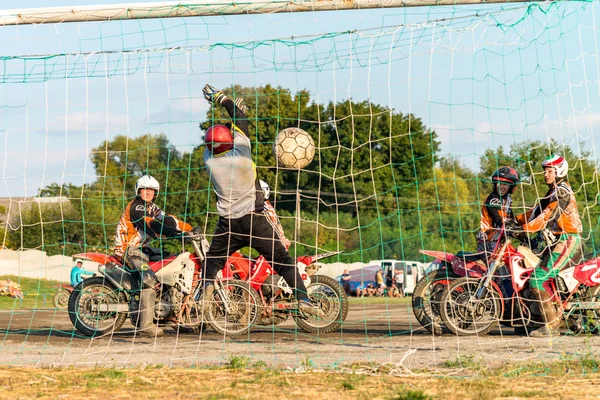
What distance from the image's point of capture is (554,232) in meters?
10.6

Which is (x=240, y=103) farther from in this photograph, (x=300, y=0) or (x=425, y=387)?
(x=425, y=387)

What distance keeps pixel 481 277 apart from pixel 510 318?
0.63m

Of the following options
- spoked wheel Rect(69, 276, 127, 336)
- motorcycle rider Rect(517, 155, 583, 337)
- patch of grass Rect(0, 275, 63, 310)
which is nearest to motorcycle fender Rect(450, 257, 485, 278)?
motorcycle rider Rect(517, 155, 583, 337)

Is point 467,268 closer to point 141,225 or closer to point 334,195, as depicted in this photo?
point 141,225

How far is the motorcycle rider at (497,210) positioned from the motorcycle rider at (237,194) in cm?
234

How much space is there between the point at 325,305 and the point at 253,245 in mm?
1480

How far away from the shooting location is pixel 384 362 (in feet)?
26.5

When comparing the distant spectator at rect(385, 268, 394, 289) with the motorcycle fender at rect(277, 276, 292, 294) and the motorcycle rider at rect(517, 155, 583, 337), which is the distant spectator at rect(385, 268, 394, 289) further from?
the motorcycle rider at rect(517, 155, 583, 337)

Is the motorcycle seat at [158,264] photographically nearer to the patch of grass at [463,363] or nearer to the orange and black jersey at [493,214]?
the orange and black jersey at [493,214]

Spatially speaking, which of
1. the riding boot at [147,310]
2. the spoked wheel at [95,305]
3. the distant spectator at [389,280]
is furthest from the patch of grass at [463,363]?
the distant spectator at [389,280]

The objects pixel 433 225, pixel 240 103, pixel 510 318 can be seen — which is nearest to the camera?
pixel 240 103

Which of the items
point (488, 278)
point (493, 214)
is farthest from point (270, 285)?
point (493, 214)

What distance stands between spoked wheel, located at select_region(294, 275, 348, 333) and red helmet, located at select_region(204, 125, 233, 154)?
2136mm

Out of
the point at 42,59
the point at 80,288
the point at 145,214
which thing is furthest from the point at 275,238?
the point at 42,59
